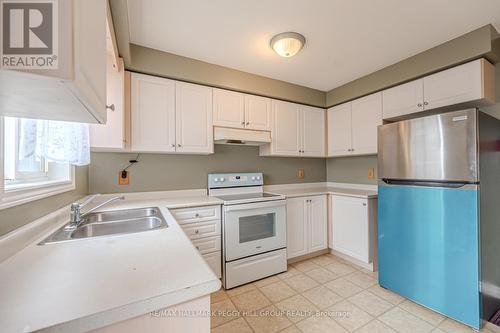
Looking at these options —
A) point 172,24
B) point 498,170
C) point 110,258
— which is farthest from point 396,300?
point 172,24

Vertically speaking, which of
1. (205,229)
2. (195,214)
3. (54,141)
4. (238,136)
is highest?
(238,136)

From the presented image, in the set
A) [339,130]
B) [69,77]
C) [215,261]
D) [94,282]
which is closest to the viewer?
[69,77]

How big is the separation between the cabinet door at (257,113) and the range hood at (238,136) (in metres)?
0.09

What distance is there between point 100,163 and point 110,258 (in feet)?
5.38

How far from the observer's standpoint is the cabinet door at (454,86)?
1.78m

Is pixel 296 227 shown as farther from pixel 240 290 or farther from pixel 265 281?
pixel 240 290

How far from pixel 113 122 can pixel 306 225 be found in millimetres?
2315

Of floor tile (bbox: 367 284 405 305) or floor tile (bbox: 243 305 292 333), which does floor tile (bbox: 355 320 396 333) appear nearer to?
floor tile (bbox: 367 284 405 305)

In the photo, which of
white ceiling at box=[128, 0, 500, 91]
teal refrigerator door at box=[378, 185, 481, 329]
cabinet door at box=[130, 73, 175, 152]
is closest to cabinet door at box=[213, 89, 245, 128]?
white ceiling at box=[128, 0, 500, 91]

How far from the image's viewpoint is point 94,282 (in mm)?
640

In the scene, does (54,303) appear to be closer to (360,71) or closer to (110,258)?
(110,258)

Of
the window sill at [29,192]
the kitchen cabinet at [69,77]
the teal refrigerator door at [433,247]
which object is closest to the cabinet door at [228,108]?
the window sill at [29,192]

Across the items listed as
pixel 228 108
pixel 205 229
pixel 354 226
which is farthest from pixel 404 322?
pixel 228 108

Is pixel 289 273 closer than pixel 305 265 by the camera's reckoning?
Yes
